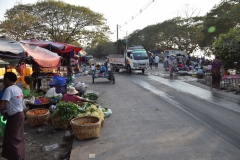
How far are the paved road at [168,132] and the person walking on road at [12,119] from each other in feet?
3.86

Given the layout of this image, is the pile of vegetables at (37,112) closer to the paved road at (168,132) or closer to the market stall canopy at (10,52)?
the market stall canopy at (10,52)

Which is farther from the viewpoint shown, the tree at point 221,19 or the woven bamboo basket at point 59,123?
the tree at point 221,19

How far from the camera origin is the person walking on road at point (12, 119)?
421cm

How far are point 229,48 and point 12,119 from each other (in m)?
13.4

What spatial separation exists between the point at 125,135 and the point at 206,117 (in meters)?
3.07

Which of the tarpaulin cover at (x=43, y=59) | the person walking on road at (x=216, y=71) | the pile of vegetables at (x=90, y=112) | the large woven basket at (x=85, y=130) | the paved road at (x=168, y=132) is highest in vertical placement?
the tarpaulin cover at (x=43, y=59)

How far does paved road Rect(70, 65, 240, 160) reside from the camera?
15.7 feet

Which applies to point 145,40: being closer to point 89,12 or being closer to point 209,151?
point 89,12

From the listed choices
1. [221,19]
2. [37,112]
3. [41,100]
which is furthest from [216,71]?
[221,19]

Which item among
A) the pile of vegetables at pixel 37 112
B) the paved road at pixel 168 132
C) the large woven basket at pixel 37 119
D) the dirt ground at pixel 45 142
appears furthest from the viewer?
the pile of vegetables at pixel 37 112

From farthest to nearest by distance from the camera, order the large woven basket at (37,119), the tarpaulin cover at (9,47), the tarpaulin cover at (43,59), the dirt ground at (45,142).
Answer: the tarpaulin cover at (43,59) → the large woven basket at (37,119) → the tarpaulin cover at (9,47) → the dirt ground at (45,142)

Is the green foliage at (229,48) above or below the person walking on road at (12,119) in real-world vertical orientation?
above

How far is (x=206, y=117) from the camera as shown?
732cm

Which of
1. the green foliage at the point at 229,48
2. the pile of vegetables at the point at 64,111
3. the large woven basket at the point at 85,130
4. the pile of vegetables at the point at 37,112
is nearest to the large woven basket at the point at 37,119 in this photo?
the pile of vegetables at the point at 37,112
